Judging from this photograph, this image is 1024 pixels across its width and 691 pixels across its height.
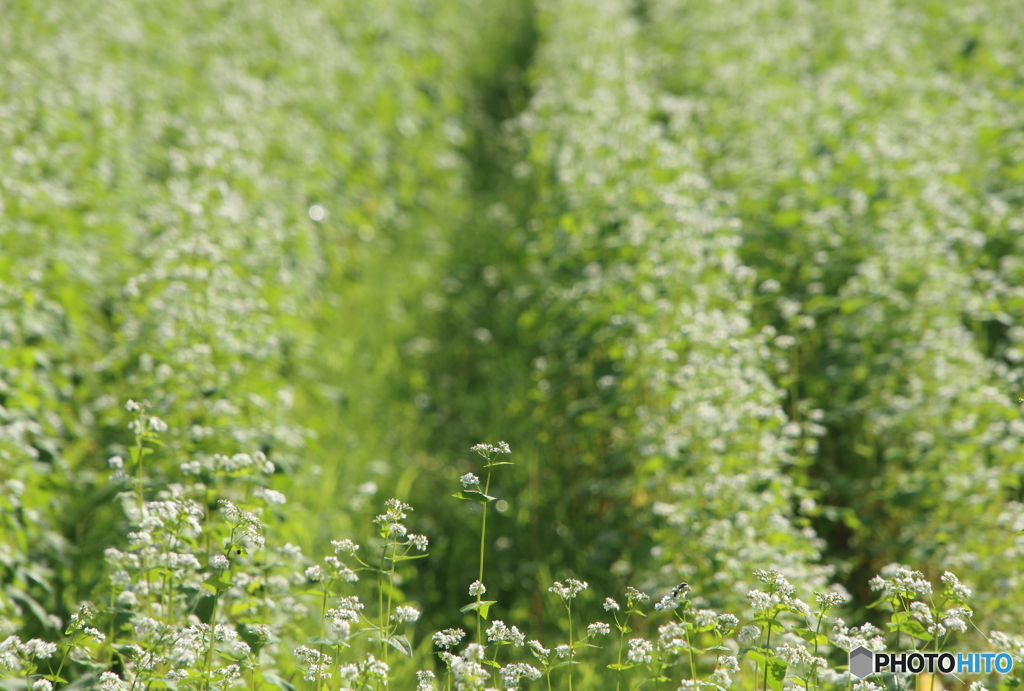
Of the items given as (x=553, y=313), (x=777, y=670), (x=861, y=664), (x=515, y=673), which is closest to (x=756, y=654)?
(x=777, y=670)

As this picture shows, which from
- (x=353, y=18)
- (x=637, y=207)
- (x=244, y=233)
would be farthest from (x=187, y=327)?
(x=353, y=18)

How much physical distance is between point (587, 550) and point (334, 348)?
7.97 ft

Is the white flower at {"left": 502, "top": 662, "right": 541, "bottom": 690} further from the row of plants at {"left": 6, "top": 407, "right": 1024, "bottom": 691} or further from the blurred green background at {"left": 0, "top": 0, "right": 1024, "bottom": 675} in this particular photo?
the blurred green background at {"left": 0, "top": 0, "right": 1024, "bottom": 675}

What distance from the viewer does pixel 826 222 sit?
4547mm

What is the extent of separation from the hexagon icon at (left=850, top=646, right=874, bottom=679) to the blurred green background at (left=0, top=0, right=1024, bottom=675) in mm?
676

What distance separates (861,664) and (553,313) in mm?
2528

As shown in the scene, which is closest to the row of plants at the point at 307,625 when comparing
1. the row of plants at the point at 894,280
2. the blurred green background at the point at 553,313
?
the blurred green background at the point at 553,313

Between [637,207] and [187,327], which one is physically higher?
[637,207]

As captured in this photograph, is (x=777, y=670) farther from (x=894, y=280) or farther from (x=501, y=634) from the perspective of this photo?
A: (x=894, y=280)

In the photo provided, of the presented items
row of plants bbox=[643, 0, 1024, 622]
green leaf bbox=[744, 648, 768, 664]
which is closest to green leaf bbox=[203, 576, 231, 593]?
green leaf bbox=[744, 648, 768, 664]

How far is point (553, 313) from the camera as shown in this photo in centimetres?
441

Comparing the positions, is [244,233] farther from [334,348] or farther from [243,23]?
[243,23]

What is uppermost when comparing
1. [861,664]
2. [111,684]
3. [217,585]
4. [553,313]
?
[553,313]

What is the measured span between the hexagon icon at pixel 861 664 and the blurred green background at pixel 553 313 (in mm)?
676
